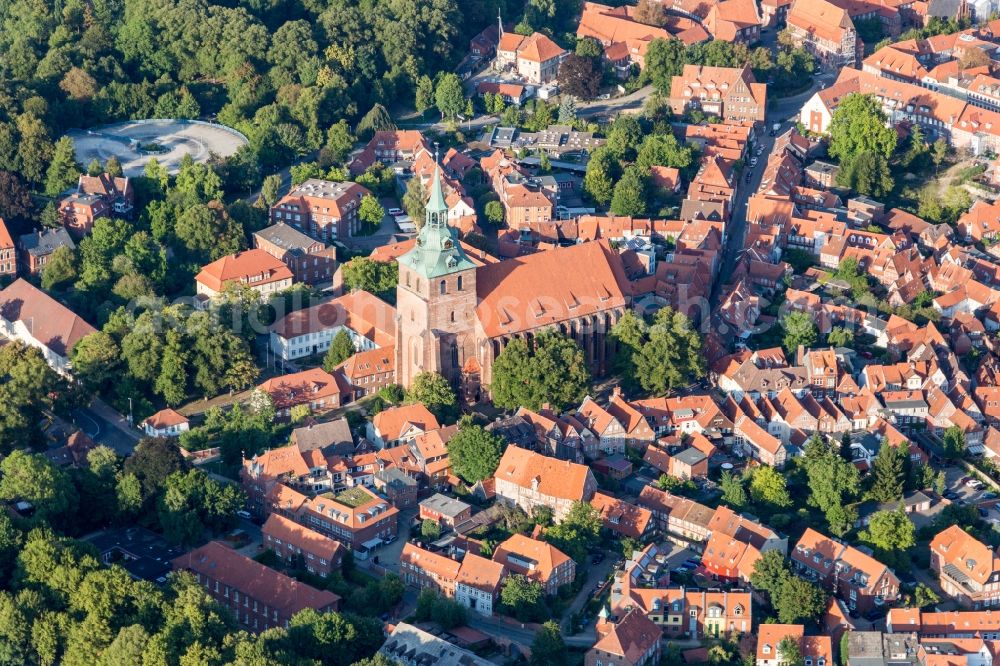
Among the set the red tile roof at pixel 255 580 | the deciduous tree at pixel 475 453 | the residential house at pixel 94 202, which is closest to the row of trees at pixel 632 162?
the residential house at pixel 94 202

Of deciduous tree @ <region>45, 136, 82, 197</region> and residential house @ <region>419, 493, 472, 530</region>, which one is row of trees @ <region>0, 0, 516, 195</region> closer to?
deciduous tree @ <region>45, 136, 82, 197</region>

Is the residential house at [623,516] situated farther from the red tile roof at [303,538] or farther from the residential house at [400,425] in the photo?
the red tile roof at [303,538]

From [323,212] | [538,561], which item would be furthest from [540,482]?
[323,212]

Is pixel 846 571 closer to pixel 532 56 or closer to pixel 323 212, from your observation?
pixel 323 212

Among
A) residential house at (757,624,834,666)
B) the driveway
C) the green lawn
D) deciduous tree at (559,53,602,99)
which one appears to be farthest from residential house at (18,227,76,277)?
residential house at (757,624,834,666)

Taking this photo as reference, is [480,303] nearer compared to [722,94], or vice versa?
[480,303]

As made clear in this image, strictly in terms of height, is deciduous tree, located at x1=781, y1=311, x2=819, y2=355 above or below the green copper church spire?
below

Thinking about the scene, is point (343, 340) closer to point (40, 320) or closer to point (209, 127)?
point (40, 320)
